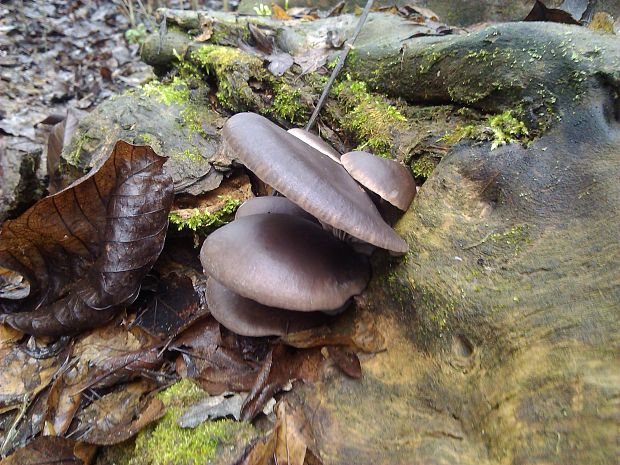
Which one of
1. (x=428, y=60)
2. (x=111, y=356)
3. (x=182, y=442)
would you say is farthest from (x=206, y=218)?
(x=428, y=60)

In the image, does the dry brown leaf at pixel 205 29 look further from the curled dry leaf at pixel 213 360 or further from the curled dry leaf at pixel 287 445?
the curled dry leaf at pixel 287 445

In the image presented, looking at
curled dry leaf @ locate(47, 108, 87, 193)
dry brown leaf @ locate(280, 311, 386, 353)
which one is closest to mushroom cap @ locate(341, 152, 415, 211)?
dry brown leaf @ locate(280, 311, 386, 353)

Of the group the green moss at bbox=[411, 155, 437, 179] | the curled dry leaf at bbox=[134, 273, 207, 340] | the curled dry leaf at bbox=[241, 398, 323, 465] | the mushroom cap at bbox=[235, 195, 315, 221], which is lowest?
the curled dry leaf at bbox=[134, 273, 207, 340]

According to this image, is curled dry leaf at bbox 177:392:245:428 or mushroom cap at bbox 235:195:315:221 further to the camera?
mushroom cap at bbox 235:195:315:221

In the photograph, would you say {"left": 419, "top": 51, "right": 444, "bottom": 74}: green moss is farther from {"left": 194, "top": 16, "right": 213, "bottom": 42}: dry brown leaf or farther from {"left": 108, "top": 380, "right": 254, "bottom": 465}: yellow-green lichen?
{"left": 108, "top": 380, "right": 254, "bottom": 465}: yellow-green lichen

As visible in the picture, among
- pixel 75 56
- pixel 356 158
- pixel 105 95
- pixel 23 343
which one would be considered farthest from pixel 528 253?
pixel 75 56

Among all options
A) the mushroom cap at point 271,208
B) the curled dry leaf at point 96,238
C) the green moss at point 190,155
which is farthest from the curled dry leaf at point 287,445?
the green moss at point 190,155

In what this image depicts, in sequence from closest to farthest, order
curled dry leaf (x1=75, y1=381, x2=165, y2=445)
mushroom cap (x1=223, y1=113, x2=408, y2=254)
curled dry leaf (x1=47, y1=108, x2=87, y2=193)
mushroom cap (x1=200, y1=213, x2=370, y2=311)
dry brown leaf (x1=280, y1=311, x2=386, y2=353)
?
1. mushroom cap (x1=223, y1=113, x2=408, y2=254)
2. mushroom cap (x1=200, y1=213, x2=370, y2=311)
3. curled dry leaf (x1=75, y1=381, x2=165, y2=445)
4. dry brown leaf (x1=280, y1=311, x2=386, y2=353)
5. curled dry leaf (x1=47, y1=108, x2=87, y2=193)

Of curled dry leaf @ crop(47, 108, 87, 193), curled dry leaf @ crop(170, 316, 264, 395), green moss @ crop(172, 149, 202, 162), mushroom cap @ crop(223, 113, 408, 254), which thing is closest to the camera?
mushroom cap @ crop(223, 113, 408, 254)
